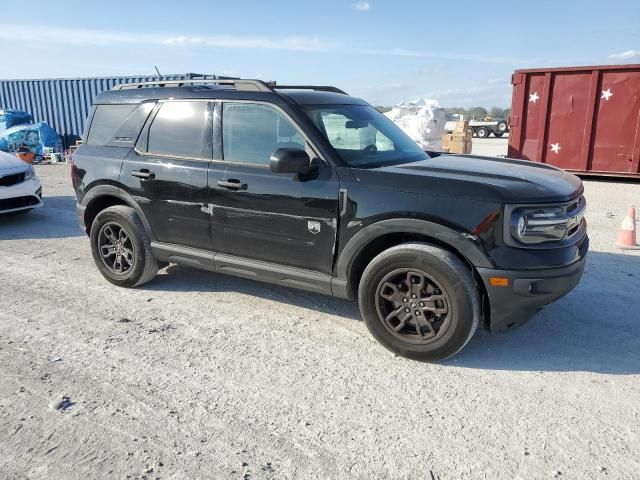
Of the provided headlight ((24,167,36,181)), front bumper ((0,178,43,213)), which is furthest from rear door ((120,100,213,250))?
headlight ((24,167,36,181))

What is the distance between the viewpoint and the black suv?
3355mm

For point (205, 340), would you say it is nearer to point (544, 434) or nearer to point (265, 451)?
point (265, 451)

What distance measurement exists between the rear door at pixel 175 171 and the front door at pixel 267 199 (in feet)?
0.57

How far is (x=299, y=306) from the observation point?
182 inches

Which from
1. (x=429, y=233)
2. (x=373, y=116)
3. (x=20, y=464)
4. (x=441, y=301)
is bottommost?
(x=20, y=464)

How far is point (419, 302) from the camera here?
3.56 metres

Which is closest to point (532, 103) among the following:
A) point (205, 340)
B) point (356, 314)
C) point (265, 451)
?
point (356, 314)

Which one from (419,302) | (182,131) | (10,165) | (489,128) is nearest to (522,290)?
(419,302)

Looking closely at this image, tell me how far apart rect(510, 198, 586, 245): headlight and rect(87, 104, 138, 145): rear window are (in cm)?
372

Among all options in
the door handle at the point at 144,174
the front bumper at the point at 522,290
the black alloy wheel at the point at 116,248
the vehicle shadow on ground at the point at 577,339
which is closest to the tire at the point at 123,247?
the black alloy wheel at the point at 116,248

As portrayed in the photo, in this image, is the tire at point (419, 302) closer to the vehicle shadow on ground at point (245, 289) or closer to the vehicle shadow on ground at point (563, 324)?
the vehicle shadow on ground at point (563, 324)

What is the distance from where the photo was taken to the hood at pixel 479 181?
10.9 ft

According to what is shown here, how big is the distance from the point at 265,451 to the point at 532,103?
1231cm

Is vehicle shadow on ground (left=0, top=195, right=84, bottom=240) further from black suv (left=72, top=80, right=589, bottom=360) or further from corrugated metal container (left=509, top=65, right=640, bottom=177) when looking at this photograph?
corrugated metal container (left=509, top=65, right=640, bottom=177)
